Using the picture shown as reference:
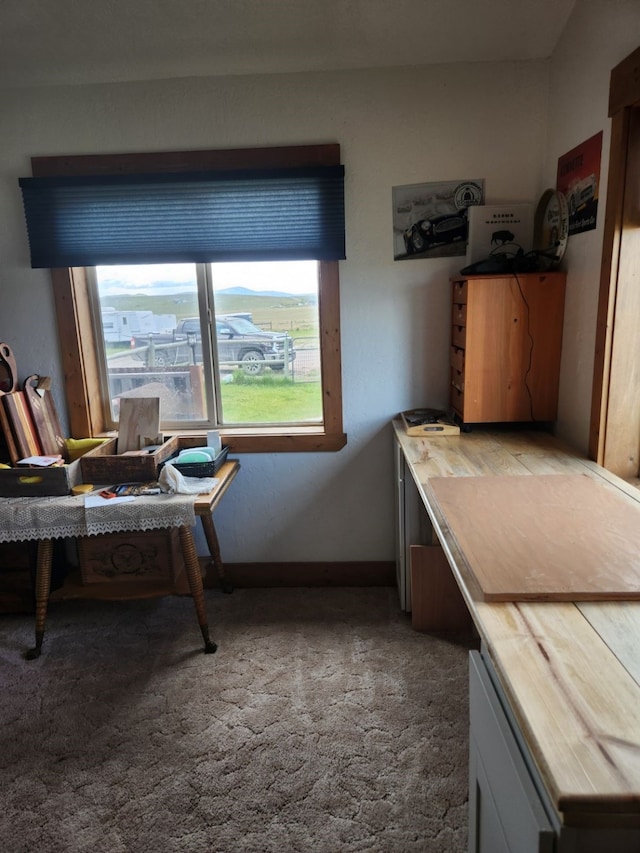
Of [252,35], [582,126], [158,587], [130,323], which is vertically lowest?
[158,587]

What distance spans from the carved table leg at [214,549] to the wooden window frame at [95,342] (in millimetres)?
374

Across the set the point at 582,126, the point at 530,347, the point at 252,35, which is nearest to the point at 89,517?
the point at 530,347

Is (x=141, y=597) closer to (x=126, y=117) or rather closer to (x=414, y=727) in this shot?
(x=414, y=727)

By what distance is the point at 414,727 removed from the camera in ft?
5.99

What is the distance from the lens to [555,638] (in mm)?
942

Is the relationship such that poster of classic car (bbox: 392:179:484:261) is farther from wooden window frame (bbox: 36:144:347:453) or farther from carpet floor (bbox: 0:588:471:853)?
carpet floor (bbox: 0:588:471:853)

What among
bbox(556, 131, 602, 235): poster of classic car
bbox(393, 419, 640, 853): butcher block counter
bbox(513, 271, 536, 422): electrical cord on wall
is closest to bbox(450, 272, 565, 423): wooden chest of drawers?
bbox(513, 271, 536, 422): electrical cord on wall

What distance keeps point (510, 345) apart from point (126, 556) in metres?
1.84

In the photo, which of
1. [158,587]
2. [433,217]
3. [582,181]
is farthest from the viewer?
[433,217]

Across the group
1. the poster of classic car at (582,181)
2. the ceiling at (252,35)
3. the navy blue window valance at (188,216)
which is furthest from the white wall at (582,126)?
the navy blue window valance at (188,216)

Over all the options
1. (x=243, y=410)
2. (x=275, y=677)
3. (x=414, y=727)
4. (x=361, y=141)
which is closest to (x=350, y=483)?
(x=243, y=410)

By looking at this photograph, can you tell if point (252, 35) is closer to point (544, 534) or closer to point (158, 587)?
point (544, 534)

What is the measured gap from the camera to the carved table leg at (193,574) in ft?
7.23

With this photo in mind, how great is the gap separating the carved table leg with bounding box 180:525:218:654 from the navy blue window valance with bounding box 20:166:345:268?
1.21 metres
